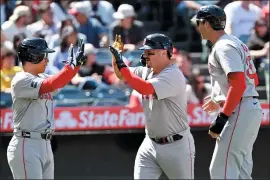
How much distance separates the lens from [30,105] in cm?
681

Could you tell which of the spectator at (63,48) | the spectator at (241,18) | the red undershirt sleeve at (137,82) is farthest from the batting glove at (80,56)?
the spectator at (241,18)

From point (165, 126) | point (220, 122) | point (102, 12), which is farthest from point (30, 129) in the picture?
point (102, 12)

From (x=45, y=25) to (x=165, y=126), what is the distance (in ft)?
19.9

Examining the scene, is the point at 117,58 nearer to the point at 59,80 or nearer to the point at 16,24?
the point at 59,80

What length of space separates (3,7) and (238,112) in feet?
24.6

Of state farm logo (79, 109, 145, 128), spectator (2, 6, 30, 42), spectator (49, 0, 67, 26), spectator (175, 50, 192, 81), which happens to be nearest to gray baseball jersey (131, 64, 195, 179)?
state farm logo (79, 109, 145, 128)

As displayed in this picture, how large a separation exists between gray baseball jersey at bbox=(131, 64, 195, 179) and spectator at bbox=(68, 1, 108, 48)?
212 inches

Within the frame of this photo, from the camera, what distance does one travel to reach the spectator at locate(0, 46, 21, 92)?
10664 millimetres

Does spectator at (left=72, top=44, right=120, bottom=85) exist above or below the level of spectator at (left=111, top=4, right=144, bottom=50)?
below

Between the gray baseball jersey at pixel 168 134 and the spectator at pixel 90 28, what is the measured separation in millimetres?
5380

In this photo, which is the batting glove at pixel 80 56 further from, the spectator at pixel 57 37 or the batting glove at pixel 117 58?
the spectator at pixel 57 37

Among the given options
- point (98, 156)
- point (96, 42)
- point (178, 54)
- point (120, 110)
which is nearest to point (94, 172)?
point (98, 156)

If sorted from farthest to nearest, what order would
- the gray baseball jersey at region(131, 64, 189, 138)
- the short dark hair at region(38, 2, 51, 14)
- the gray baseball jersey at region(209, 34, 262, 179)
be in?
the short dark hair at region(38, 2, 51, 14)
the gray baseball jersey at region(131, 64, 189, 138)
the gray baseball jersey at region(209, 34, 262, 179)

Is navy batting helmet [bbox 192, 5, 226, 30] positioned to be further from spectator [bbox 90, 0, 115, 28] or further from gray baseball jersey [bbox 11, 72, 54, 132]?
spectator [bbox 90, 0, 115, 28]
